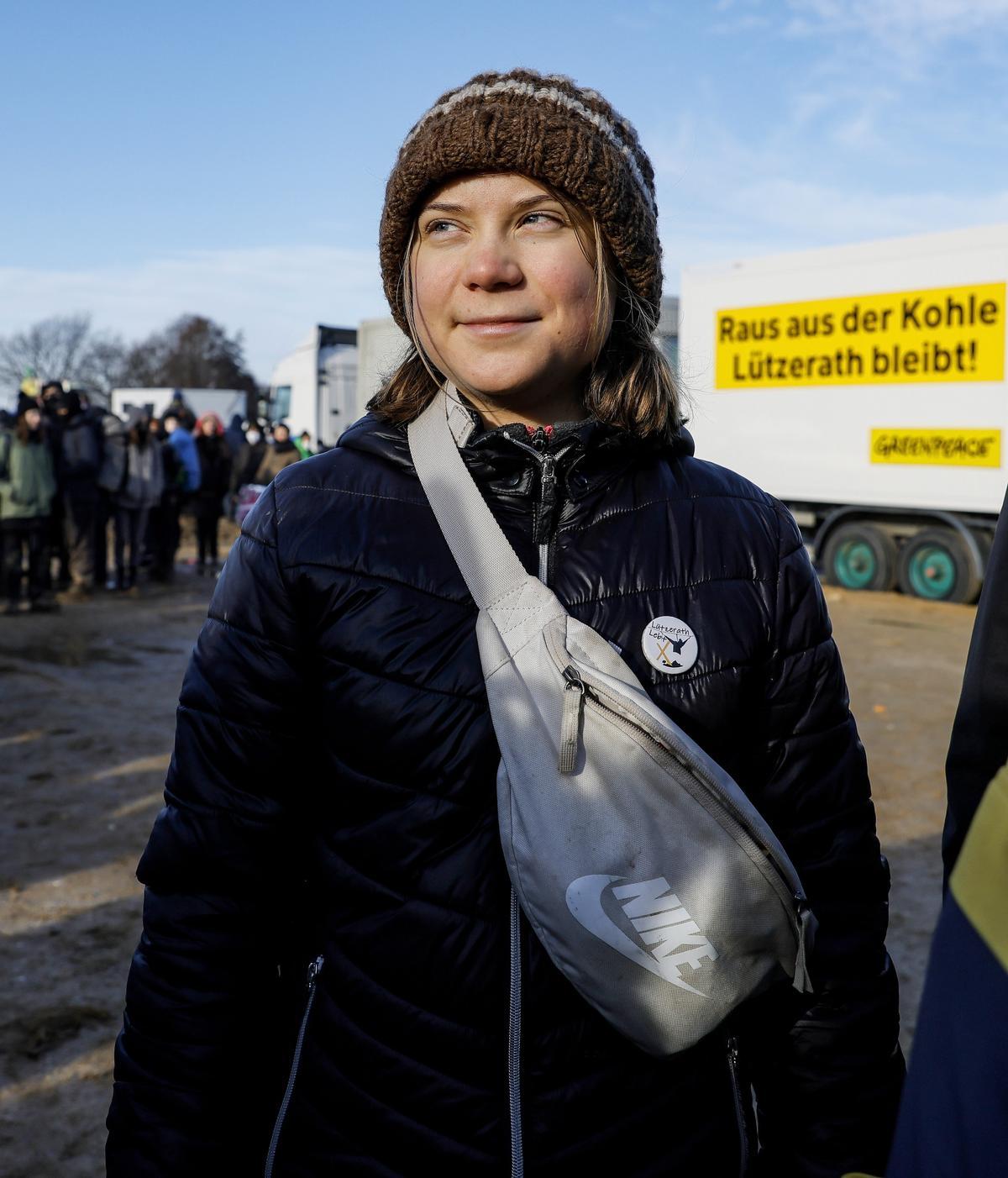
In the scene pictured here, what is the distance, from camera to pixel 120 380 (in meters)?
62.3

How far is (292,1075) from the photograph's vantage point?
1401mm

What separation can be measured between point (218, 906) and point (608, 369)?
0.89 metres

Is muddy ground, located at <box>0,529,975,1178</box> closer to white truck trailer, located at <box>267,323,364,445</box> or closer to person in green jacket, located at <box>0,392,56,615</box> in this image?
person in green jacket, located at <box>0,392,56,615</box>

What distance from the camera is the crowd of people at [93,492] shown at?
33.6ft

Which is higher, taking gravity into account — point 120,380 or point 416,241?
point 120,380

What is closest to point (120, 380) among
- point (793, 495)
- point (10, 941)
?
point (793, 495)

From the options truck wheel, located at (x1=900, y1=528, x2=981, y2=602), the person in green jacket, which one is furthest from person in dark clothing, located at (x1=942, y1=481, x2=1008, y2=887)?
truck wheel, located at (x1=900, y1=528, x2=981, y2=602)

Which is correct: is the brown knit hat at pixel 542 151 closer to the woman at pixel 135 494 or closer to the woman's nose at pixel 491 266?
the woman's nose at pixel 491 266

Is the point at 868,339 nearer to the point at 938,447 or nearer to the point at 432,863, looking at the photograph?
the point at 938,447

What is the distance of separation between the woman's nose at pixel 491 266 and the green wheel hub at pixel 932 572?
11.1m

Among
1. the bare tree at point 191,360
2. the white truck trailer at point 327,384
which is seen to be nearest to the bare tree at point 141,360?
the bare tree at point 191,360

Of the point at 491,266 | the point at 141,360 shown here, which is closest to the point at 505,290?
the point at 491,266

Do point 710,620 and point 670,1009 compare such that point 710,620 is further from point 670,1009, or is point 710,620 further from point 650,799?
point 670,1009

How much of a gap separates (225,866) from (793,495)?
1215 cm
